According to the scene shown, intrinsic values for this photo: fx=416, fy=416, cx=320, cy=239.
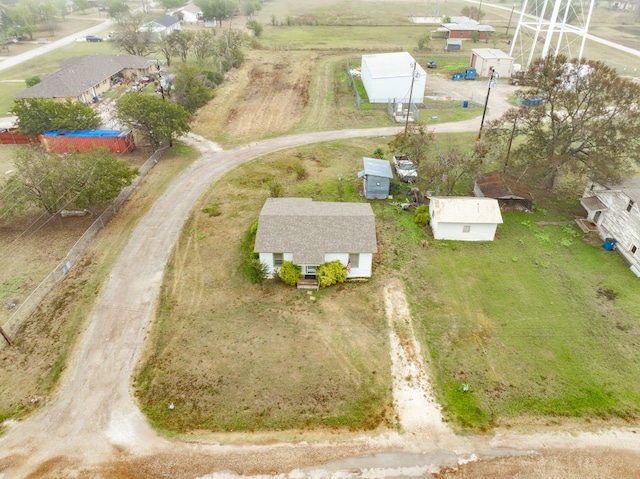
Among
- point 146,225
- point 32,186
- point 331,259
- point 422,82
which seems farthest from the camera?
point 422,82

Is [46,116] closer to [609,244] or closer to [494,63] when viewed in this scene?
[609,244]

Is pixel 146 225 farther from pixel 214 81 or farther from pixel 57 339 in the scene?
pixel 214 81

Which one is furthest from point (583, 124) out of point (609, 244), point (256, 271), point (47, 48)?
point (47, 48)

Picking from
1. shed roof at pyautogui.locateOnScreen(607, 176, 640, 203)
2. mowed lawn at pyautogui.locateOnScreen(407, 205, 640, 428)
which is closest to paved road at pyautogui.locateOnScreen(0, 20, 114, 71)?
mowed lawn at pyautogui.locateOnScreen(407, 205, 640, 428)

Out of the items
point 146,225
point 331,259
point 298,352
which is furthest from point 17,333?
point 331,259

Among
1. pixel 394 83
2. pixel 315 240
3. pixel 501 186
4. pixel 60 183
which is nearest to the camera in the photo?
pixel 315 240

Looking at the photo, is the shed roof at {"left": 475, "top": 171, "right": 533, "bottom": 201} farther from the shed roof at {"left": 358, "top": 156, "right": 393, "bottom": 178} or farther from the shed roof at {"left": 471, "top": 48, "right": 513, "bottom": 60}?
the shed roof at {"left": 471, "top": 48, "right": 513, "bottom": 60}
